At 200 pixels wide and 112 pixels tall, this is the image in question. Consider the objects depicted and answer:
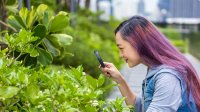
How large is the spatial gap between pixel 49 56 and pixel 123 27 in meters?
0.77

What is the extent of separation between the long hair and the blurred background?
3.95 feet

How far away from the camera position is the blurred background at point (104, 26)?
973cm

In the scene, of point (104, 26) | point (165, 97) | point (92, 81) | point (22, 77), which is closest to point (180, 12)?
point (104, 26)

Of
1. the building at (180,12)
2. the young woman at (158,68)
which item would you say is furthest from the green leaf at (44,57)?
the building at (180,12)

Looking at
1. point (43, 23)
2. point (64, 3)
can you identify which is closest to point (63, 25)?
point (43, 23)

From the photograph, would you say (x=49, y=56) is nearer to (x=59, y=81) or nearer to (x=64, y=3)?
(x=59, y=81)

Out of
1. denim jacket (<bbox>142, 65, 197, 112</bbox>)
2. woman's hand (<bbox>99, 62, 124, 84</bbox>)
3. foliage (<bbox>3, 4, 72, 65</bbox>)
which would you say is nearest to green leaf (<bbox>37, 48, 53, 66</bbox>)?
foliage (<bbox>3, 4, 72, 65</bbox>)

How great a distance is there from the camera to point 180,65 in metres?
2.82

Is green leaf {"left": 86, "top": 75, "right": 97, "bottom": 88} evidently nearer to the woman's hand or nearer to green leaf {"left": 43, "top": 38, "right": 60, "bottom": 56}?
the woman's hand

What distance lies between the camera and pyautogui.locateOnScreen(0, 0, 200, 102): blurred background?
9727mm

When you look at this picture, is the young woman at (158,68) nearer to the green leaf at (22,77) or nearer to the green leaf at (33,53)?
the green leaf at (33,53)

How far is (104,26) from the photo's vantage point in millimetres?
23672

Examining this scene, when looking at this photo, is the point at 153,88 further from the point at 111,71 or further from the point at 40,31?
the point at 40,31

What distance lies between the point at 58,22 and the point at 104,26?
19991 mm
